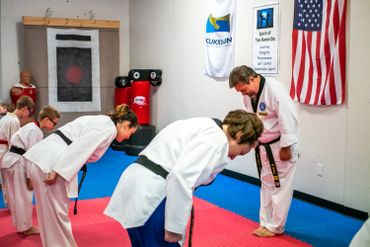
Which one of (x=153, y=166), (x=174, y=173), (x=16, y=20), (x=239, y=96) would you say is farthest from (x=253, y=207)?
(x=16, y=20)

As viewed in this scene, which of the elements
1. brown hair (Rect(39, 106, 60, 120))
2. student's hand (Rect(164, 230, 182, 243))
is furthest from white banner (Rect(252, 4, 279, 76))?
student's hand (Rect(164, 230, 182, 243))

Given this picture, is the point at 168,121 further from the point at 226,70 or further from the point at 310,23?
the point at 310,23

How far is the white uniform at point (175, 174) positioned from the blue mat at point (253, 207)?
2.35 meters

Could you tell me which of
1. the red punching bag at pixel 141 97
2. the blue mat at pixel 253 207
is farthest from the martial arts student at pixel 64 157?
the red punching bag at pixel 141 97

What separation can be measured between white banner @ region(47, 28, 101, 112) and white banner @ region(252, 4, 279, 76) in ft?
14.2

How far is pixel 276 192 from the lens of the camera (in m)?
4.04

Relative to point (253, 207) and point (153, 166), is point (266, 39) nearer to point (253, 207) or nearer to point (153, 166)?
point (253, 207)

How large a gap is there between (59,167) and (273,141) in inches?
72.9

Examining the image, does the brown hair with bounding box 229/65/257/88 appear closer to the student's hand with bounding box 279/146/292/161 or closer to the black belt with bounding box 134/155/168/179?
the student's hand with bounding box 279/146/292/161

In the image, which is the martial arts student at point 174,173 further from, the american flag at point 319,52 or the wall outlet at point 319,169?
the wall outlet at point 319,169

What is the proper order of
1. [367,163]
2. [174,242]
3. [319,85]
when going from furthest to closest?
[319,85] < [367,163] < [174,242]

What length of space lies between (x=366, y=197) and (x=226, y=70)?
9.43 feet

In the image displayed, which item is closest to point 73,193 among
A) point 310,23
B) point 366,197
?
point 366,197

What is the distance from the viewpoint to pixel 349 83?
482 centimetres
